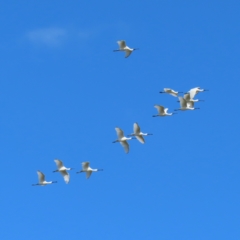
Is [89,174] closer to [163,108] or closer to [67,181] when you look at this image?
[67,181]

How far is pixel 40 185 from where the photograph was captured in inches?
3580

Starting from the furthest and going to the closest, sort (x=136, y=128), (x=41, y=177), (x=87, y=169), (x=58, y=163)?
(x=87, y=169), (x=41, y=177), (x=58, y=163), (x=136, y=128)

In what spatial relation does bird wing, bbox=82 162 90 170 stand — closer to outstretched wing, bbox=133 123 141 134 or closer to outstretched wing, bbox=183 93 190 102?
outstretched wing, bbox=133 123 141 134

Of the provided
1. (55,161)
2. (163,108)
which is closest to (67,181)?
(55,161)

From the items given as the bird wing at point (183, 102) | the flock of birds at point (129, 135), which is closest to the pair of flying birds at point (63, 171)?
the flock of birds at point (129, 135)

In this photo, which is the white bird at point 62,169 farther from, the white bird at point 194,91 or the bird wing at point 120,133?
the white bird at point 194,91

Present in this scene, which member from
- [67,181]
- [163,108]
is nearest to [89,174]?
[67,181]

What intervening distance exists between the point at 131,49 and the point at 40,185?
12.8 metres

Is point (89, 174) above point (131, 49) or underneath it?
underneath

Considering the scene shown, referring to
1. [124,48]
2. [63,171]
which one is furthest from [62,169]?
[124,48]

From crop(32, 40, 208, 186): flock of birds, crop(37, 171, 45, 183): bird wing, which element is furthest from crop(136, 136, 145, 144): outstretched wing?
crop(37, 171, 45, 183): bird wing

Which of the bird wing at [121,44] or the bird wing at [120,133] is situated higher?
the bird wing at [121,44]

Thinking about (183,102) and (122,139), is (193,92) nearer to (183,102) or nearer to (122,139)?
(183,102)

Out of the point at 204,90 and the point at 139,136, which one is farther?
the point at 204,90
